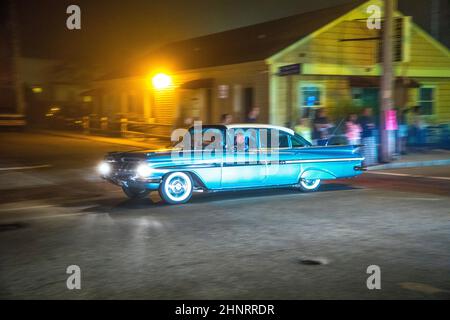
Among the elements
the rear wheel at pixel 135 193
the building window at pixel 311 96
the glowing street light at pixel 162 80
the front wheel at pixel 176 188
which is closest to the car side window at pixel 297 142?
the front wheel at pixel 176 188

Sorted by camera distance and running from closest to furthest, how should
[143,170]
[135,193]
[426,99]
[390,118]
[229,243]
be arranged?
[229,243], [143,170], [135,193], [390,118], [426,99]

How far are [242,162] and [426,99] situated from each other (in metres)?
16.1

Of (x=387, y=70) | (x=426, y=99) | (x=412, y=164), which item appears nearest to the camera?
(x=387, y=70)

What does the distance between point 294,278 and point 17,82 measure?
113 ft

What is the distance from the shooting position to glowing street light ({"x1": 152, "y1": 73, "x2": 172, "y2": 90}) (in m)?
26.1

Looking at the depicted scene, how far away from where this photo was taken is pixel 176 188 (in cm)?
1053

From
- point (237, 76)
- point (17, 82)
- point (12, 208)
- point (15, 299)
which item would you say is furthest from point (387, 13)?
point (17, 82)

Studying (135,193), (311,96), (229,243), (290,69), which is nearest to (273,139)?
(135,193)

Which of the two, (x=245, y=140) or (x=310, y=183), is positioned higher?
(x=245, y=140)

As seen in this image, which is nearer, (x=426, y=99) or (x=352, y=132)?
(x=352, y=132)

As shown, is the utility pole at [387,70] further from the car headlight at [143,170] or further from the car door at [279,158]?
the car headlight at [143,170]

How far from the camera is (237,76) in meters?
22.0

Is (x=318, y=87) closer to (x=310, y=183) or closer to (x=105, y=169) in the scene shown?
(x=310, y=183)

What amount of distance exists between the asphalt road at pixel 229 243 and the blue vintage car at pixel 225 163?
360 millimetres
